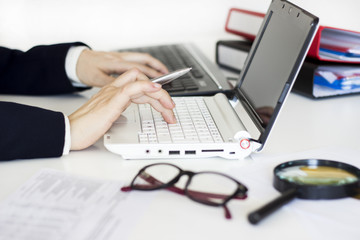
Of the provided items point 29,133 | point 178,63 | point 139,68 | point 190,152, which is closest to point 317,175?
point 190,152

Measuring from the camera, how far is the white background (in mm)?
2492

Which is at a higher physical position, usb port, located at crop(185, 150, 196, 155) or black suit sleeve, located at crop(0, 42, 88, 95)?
usb port, located at crop(185, 150, 196, 155)

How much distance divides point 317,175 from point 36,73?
0.91m

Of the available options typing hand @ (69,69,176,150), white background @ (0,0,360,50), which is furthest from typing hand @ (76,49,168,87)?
white background @ (0,0,360,50)

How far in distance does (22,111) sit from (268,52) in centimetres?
56

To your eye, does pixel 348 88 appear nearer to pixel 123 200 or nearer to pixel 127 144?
pixel 127 144

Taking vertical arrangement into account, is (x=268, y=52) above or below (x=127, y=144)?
above

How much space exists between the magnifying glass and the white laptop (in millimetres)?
98

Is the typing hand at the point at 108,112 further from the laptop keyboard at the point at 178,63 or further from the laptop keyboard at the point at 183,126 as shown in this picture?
the laptop keyboard at the point at 178,63

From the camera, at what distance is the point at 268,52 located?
1.06m

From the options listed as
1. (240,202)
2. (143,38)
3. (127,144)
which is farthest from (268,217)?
(143,38)

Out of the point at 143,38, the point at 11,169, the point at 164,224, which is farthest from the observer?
the point at 143,38

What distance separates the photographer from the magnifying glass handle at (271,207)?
0.67 meters

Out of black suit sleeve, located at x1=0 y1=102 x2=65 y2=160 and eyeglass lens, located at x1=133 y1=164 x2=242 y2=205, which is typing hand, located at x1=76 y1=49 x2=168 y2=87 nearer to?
black suit sleeve, located at x1=0 y1=102 x2=65 y2=160
